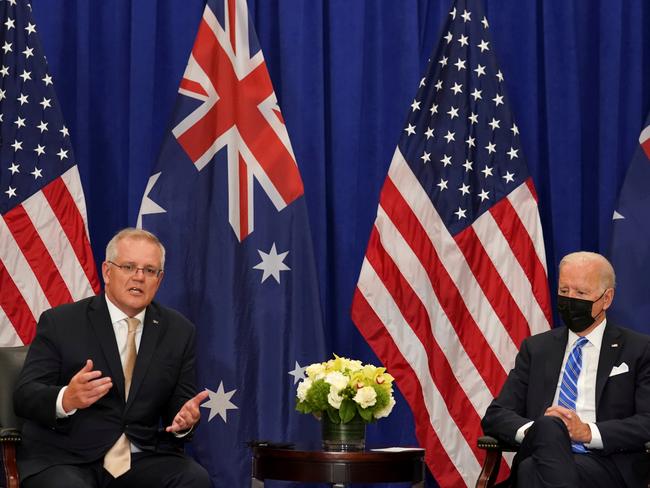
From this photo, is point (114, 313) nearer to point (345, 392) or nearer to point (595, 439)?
point (345, 392)

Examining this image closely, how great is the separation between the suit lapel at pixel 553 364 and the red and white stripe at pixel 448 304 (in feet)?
3.32

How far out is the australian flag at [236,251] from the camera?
5.82 meters

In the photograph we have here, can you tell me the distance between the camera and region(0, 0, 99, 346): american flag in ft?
18.8

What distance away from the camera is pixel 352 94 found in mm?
6566

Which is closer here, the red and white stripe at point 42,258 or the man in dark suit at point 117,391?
the man in dark suit at point 117,391

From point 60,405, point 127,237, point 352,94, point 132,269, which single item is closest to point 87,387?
point 60,405

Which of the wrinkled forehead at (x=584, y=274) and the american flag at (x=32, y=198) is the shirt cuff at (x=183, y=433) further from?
the wrinkled forehead at (x=584, y=274)

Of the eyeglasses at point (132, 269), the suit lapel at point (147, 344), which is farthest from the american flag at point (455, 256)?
the eyeglasses at point (132, 269)

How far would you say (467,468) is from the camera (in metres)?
5.98

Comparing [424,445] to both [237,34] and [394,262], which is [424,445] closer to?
[394,262]

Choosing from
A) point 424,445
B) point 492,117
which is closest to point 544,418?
point 424,445

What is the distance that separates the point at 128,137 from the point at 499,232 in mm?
2230

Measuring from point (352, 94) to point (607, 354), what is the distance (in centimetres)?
247

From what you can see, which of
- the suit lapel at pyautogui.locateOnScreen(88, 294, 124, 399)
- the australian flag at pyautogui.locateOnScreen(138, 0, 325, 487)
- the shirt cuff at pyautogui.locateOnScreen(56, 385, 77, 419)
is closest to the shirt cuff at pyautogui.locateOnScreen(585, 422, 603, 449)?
the australian flag at pyautogui.locateOnScreen(138, 0, 325, 487)
